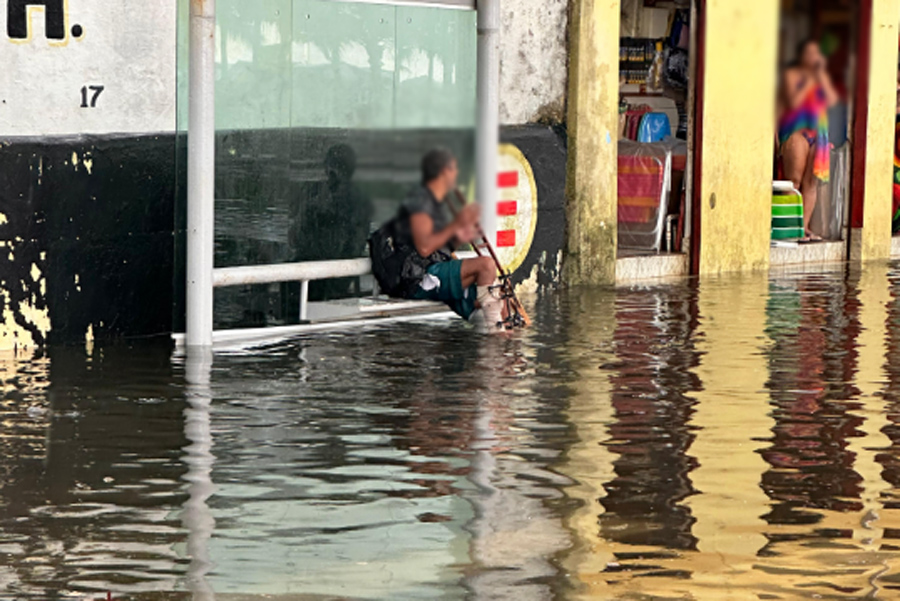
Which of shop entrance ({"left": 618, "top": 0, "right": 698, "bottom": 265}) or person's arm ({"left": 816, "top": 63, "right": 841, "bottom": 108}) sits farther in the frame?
shop entrance ({"left": 618, "top": 0, "right": 698, "bottom": 265})

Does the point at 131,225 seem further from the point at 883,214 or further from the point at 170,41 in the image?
the point at 883,214

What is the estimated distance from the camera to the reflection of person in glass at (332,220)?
10703mm

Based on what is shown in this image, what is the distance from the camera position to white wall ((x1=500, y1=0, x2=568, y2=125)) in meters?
12.7

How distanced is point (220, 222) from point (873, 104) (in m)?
8.85

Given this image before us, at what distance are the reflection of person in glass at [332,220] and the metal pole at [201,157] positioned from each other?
40.5 inches

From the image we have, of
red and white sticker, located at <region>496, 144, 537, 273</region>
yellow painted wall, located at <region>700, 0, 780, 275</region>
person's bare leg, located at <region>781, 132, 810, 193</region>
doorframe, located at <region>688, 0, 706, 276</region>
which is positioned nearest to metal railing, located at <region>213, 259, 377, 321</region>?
red and white sticker, located at <region>496, 144, 537, 273</region>

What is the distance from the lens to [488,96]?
11.8 m

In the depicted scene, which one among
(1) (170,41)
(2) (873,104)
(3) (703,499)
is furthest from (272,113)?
(2) (873,104)

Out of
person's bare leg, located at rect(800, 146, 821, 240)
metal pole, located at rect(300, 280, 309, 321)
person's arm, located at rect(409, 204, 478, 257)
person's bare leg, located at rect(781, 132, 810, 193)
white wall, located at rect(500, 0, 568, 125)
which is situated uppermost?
white wall, located at rect(500, 0, 568, 125)

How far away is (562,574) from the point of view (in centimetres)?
514

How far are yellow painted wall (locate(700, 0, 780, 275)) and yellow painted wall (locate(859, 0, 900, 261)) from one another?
1726 mm

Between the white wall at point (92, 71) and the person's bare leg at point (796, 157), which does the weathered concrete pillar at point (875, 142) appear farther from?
the white wall at point (92, 71)

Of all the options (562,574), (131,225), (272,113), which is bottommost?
(562,574)

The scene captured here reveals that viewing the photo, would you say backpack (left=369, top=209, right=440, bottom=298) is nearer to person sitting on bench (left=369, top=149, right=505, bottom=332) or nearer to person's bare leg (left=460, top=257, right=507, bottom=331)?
person sitting on bench (left=369, top=149, right=505, bottom=332)
